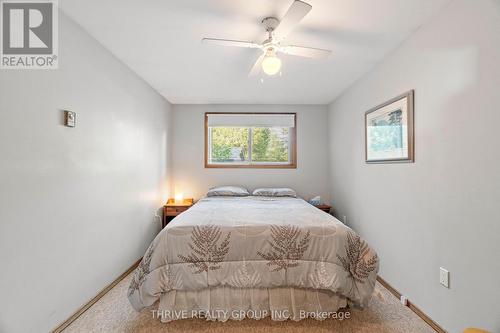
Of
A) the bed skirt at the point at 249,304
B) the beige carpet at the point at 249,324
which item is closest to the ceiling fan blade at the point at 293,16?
the bed skirt at the point at 249,304

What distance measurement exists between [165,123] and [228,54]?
191 cm

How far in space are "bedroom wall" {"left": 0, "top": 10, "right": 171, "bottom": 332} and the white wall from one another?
1.31 m

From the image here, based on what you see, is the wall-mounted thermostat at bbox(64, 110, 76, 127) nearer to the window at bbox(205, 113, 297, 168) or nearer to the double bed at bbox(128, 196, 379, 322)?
the double bed at bbox(128, 196, 379, 322)

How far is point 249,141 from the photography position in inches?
173

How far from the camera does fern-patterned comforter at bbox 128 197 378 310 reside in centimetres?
186

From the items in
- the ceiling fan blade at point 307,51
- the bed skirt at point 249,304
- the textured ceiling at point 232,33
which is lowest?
the bed skirt at point 249,304

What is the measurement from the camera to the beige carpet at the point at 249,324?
1.78 m

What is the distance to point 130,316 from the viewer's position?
6.37 ft

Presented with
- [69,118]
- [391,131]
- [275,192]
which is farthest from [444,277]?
[69,118]

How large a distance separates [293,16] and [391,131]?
146 centimetres

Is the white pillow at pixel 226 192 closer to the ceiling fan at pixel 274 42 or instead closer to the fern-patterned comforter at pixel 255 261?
the fern-patterned comforter at pixel 255 261
